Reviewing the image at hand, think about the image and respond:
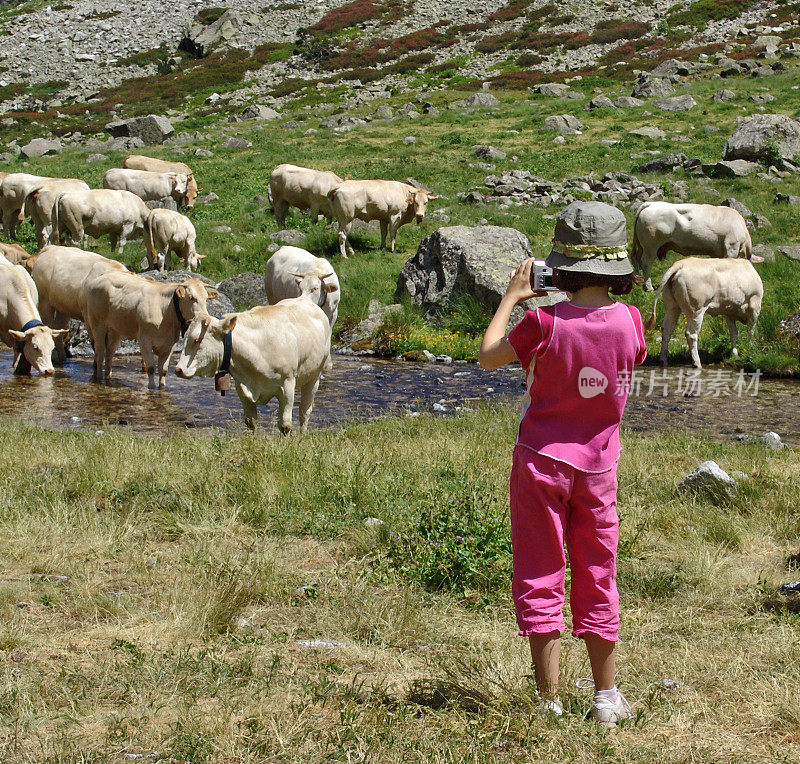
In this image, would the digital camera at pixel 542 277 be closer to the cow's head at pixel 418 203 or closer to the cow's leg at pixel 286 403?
the cow's leg at pixel 286 403

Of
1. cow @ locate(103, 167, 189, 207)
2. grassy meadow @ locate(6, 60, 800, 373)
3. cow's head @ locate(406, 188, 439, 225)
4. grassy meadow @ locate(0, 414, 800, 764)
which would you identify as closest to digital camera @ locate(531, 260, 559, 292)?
grassy meadow @ locate(0, 414, 800, 764)

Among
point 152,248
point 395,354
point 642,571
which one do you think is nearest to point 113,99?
point 152,248

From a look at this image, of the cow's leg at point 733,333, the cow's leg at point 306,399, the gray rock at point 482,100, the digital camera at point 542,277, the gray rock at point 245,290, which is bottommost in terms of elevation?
the cow's leg at point 733,333

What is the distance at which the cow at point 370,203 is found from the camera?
2194cm

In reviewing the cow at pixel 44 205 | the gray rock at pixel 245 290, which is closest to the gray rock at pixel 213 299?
the gray rock at pixel 245 290

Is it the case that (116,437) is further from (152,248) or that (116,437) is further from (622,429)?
(152,248)

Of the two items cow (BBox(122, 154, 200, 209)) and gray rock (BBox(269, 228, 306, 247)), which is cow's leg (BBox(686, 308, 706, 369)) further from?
cow (BBox(122, 154, 200, 209))

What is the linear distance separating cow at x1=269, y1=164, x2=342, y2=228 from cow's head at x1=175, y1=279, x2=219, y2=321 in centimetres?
1100

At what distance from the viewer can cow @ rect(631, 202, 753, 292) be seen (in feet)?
60.8

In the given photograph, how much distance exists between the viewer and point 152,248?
795 inches

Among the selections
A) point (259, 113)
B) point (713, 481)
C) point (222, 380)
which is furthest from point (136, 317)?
point (259, 113)

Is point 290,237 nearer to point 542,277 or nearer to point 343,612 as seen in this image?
point 343,612

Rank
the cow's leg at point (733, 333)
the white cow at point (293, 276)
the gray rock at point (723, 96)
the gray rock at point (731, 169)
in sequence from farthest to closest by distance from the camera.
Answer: the gray rock at point (723, 96) → the gray rock at point (731, 169) → the cow's leg at point (733, 333) → the white cow at point (293, 276)

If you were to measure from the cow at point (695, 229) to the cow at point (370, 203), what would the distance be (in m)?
6.26
